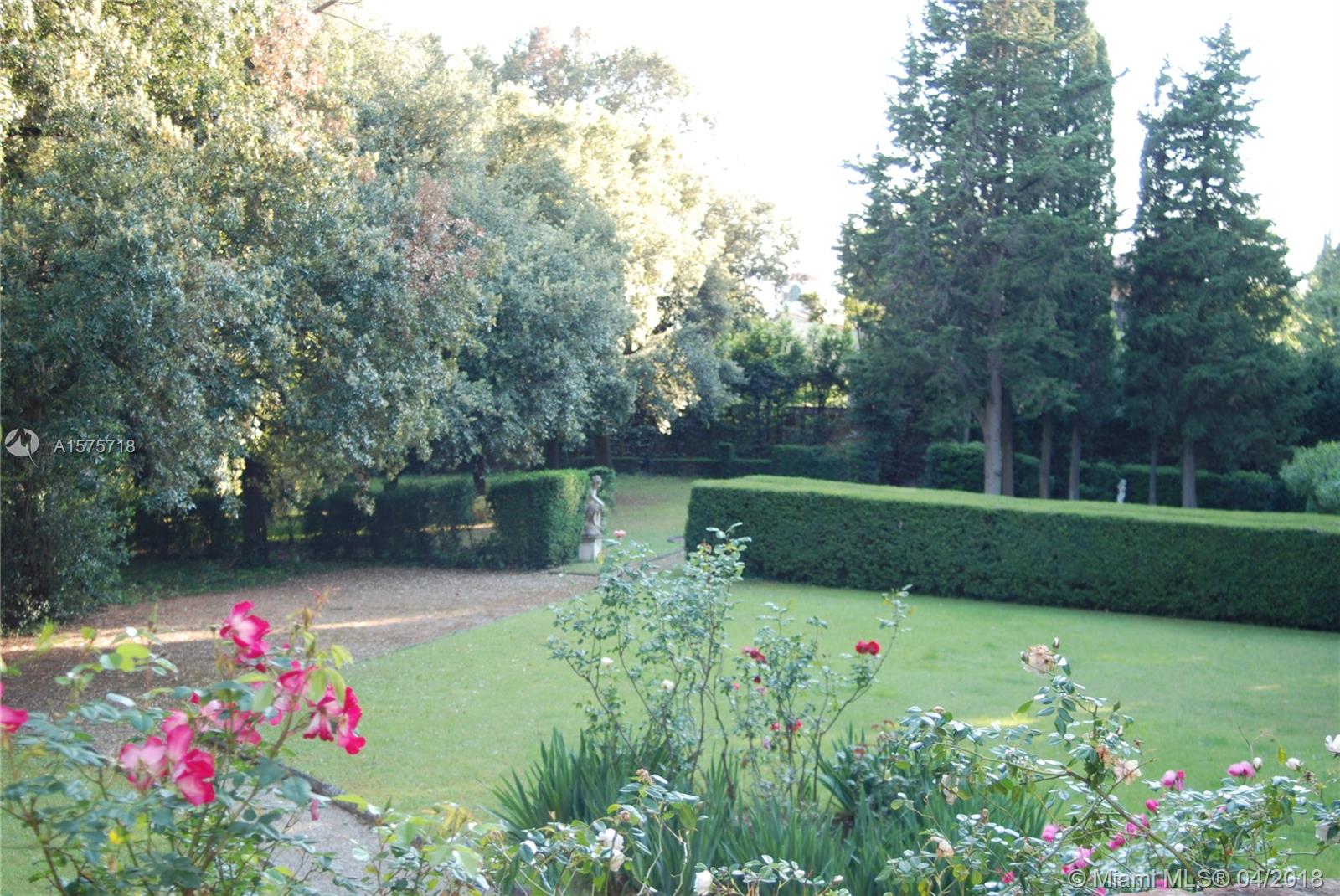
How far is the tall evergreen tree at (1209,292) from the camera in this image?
22.4 m

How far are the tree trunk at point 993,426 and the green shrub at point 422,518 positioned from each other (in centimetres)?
1267

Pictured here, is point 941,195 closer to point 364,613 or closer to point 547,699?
point 364,613

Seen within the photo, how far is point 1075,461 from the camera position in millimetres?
24609

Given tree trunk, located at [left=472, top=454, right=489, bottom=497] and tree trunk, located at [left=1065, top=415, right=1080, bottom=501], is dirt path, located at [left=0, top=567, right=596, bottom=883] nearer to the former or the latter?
tree trunk, located at [left=472, top=454, right=489, bottom=497]

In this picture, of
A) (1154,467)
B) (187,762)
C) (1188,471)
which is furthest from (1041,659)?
(1154,467)

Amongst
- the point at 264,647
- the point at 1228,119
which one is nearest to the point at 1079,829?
the point at 264,647

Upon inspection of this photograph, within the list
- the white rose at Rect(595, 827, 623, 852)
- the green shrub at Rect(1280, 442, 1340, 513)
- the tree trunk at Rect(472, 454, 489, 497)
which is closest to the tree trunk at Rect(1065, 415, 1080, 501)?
the green shrub at Rect(1280, 442, 1340, 513)

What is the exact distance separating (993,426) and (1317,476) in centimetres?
728

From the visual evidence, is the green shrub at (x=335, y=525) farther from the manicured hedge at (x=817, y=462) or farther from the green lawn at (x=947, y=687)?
the manicured hedge at (x=817, y=462)

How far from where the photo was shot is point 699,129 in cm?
3594

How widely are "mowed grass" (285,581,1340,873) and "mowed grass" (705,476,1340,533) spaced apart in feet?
4.20

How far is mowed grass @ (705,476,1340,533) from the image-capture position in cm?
1241

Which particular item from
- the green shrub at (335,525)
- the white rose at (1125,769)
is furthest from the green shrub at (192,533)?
the white rose at (1125,769)

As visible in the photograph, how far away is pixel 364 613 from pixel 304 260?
477cm
